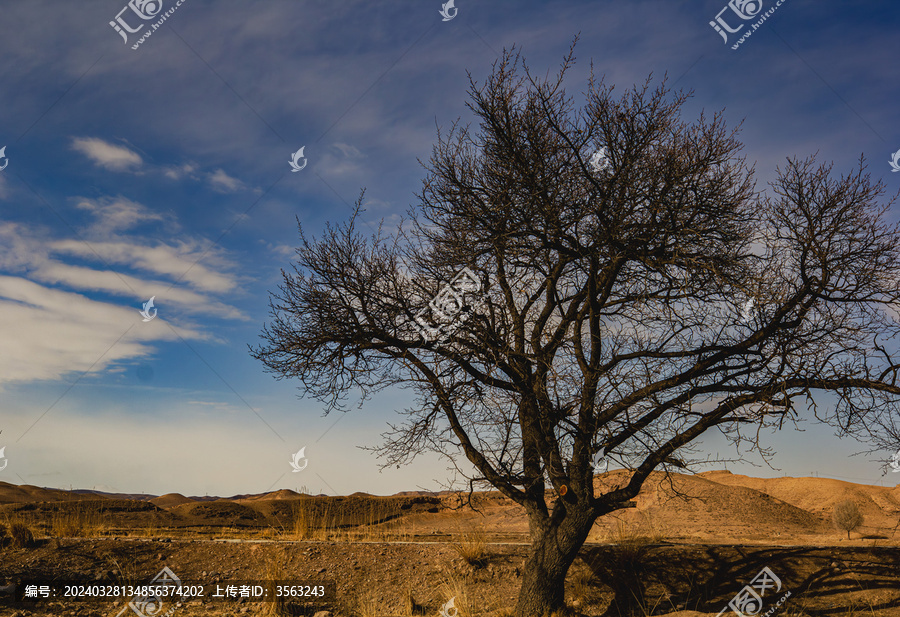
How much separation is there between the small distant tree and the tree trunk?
17.4 metres

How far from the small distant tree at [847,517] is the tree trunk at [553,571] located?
1739 centimetres

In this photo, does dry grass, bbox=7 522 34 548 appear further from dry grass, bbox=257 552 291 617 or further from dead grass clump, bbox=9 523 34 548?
dry grass, bbox=257 552 291 617

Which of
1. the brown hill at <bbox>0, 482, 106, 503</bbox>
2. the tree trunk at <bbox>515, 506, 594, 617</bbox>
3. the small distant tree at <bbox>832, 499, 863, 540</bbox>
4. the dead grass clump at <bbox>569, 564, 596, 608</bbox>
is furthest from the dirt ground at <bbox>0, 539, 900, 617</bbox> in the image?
the brown hill at <bbox>0, 482, 106, 503</bbox>

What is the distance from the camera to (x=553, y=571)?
8.30 metres

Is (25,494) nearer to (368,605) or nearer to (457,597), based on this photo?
(368,605)

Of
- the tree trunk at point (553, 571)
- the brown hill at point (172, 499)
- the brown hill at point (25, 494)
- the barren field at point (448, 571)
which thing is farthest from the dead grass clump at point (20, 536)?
the brown hill at point (172, 499)

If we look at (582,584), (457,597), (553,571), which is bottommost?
(582,584)

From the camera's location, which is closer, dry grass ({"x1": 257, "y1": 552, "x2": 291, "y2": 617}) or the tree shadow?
dry grass ({"x1": 257, "y1": 552, "x2": 291, "y2": 617})

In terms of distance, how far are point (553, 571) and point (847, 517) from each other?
58.3 ft

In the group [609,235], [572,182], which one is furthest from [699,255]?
[572,182]

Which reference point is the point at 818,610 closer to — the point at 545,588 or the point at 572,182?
the point at 545,588

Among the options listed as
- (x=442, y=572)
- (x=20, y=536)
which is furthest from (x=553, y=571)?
(x=20, y=536)

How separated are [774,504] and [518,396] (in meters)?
21.6

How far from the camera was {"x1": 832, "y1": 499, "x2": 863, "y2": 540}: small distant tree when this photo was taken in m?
20.0
